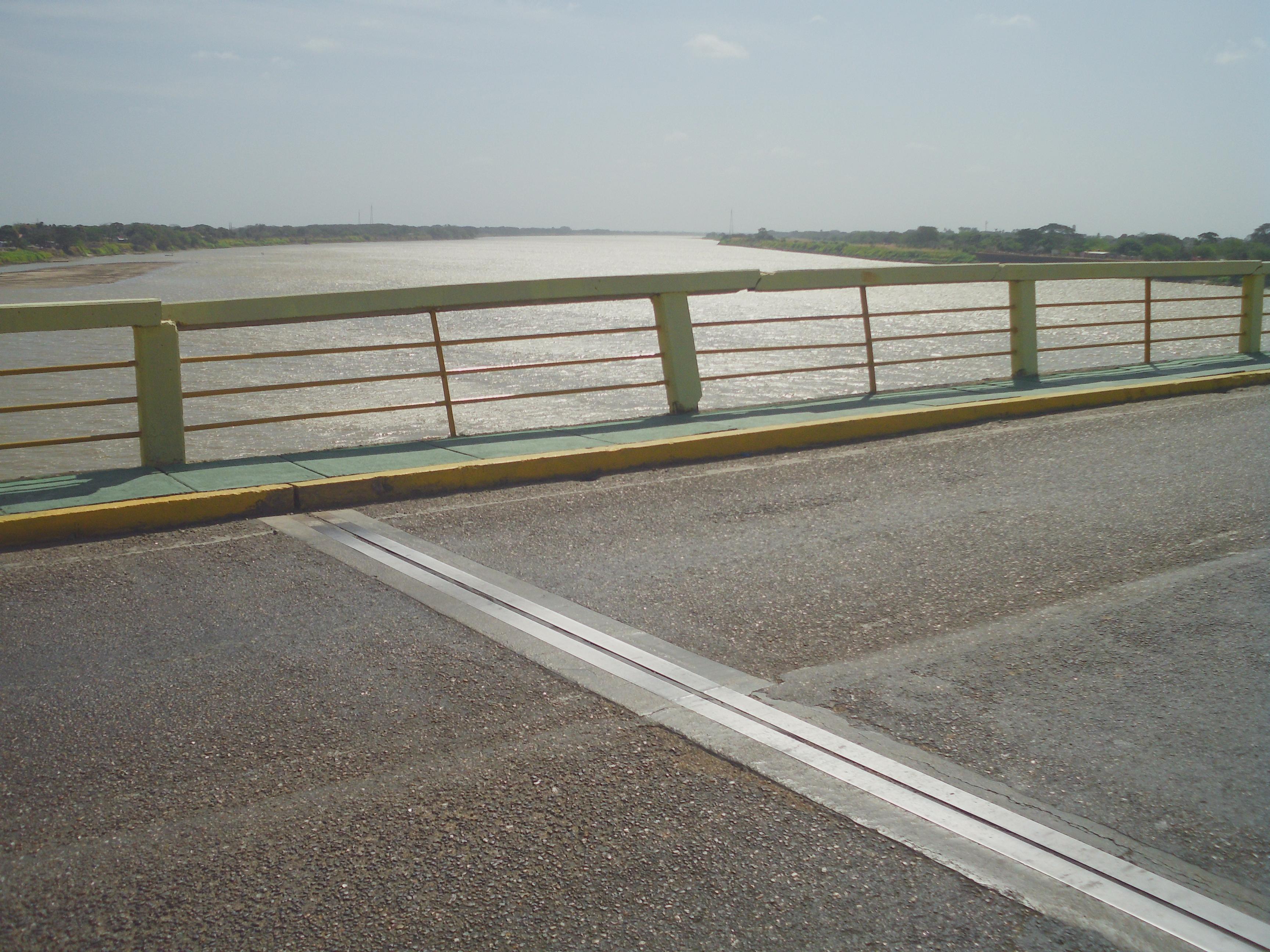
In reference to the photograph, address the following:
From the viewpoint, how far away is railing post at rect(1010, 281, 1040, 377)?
1211 centimetres

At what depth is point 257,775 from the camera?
3434 mm

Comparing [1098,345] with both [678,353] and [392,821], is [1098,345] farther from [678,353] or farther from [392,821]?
[392,821]

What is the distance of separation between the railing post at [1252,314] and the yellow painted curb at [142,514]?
13286mm

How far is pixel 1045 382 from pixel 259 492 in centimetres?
888

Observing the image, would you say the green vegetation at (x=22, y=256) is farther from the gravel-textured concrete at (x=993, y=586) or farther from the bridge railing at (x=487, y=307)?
the gravel-textured concrete at (x=993, y=586)

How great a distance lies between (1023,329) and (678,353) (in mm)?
4795

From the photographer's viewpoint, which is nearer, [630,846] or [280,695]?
[630,846]

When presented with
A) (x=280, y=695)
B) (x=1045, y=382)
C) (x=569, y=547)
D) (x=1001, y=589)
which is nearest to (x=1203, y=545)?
(x=1001, y=589)

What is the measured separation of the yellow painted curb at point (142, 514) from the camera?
20.5 ft

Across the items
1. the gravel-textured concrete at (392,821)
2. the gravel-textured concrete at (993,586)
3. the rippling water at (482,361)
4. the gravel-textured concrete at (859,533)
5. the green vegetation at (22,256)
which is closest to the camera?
the gravel-textured concrete at (392,821)

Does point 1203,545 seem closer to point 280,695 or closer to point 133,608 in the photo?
point 280,695

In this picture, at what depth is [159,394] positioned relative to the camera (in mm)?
7812

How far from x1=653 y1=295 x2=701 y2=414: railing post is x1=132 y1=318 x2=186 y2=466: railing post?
405 cm

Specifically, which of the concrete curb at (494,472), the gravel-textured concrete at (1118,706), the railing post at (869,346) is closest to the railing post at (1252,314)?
the concrete curb at (494,472)
